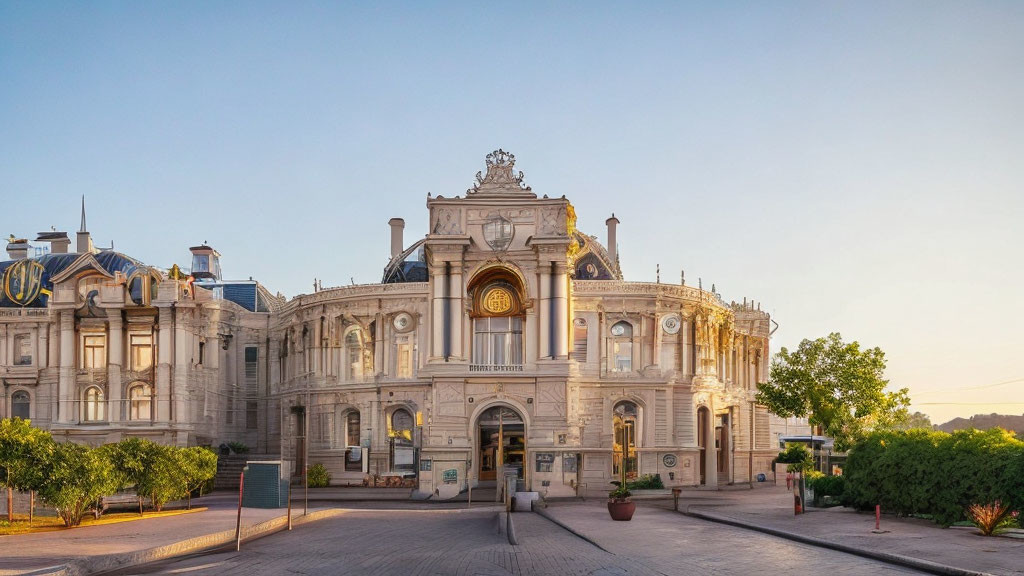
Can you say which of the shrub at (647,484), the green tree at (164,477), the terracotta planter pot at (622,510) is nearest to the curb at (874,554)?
the terracotta planter pot at (622,510)

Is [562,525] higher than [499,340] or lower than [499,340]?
lower

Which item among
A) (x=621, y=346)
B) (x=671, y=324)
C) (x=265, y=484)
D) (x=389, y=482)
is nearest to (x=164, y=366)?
(x=389, y=482)

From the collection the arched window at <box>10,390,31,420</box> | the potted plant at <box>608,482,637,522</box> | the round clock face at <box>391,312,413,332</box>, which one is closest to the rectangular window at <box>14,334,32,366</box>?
the arched window at <box>10,390,31,420</box>

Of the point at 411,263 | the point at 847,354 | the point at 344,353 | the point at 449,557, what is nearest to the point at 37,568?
the point at 449,557

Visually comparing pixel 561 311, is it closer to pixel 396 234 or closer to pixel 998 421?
pixel 396 234

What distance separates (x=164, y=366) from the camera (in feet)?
219

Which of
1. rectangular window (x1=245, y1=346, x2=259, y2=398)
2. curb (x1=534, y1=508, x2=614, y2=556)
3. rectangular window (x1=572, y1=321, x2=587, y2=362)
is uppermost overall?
rectangular window (x1=572, y1=321, x2=587, y2=362)

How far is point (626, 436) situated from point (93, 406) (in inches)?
1319

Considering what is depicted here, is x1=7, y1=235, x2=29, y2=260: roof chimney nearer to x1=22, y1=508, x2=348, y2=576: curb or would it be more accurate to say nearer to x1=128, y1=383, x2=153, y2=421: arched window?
x1=128, y1=383, x2=153, y2=421: arched window

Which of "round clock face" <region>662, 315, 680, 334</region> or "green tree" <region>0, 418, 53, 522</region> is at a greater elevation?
"round clock face" <region>662, 315, 680, 334</region>

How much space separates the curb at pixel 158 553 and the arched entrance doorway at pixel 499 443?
17.1 meters

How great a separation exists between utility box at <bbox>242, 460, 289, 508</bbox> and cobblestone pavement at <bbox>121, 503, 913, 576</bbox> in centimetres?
835

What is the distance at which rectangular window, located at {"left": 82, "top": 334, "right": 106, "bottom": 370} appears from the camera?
68375mm

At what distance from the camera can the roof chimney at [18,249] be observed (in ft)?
277
